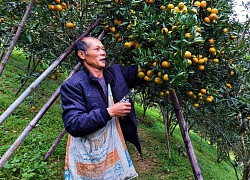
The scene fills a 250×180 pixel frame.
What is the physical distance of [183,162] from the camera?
468 centimetres

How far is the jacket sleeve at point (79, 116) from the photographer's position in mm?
1571

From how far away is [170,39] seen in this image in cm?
180

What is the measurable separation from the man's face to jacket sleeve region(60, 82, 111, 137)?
0.24 meters

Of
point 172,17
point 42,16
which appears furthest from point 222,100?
point 42,16

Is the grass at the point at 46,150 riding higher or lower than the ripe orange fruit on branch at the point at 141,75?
lower

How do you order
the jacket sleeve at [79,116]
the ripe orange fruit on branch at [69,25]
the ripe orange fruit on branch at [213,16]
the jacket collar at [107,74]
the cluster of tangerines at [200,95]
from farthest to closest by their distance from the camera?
1. the ripe orange fruit on branch at [69,25]
2. the cluster of tangerines at [200,95]
3. the ripe orange fruit on branch at [213,16]
4. the jacket collar at [107,74]
5. the jacket sleeve at [79,116]

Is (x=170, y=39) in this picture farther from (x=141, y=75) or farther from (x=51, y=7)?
(x=51, y=7)

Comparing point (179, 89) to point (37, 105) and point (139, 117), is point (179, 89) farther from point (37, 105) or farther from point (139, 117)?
point (139, 117)

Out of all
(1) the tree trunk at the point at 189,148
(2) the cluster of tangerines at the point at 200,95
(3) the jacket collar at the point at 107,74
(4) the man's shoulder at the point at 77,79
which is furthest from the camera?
(1) the tree trunk at the point at 189,148

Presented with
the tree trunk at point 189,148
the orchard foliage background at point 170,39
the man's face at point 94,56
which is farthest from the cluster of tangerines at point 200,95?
the man's face at point 94,56

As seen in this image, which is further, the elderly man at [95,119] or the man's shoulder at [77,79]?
the man's shoulder at [77,79]

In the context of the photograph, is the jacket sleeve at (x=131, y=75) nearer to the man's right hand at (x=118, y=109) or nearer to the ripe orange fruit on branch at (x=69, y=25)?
the man's right hand at (x=118, y=109)

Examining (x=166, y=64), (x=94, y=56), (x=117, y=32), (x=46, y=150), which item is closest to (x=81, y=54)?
(x=94, y=56)

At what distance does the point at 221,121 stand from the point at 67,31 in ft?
6.64
